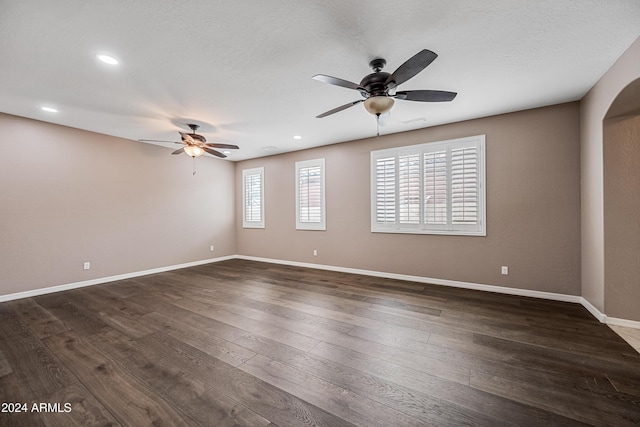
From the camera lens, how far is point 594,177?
2.94m

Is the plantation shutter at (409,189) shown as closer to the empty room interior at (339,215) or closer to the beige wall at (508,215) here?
the empty room interior at (339,215)

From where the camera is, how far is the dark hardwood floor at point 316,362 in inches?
61.4

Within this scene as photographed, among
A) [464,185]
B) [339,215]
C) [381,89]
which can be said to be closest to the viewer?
[381,89]

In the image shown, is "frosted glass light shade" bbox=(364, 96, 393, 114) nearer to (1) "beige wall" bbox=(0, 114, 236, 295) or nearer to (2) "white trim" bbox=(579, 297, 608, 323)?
(2) "white trim" bbox=(579, 297, 608, 323)

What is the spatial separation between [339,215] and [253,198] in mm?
2694

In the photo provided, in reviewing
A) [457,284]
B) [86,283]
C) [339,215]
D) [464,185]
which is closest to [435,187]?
[464,185]

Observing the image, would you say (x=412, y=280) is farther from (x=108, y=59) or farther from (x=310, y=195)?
(x=108, y=59)

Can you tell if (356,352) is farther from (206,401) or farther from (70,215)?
(70,215)

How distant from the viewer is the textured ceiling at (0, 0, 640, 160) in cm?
181

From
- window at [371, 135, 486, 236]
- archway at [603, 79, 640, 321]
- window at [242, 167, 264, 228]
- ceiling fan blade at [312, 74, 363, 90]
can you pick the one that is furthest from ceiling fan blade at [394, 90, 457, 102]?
window at [242, 167, 264, 228]

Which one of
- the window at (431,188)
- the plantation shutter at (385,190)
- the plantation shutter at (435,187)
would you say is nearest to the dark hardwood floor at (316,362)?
the window at (431,188)

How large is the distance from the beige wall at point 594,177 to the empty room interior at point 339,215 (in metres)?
0.04

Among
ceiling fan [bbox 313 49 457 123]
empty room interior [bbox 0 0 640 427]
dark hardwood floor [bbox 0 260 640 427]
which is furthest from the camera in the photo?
ceiling fan [bbox 313 49 457 123]

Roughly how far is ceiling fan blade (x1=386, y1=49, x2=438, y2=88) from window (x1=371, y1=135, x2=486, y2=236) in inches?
92.3
